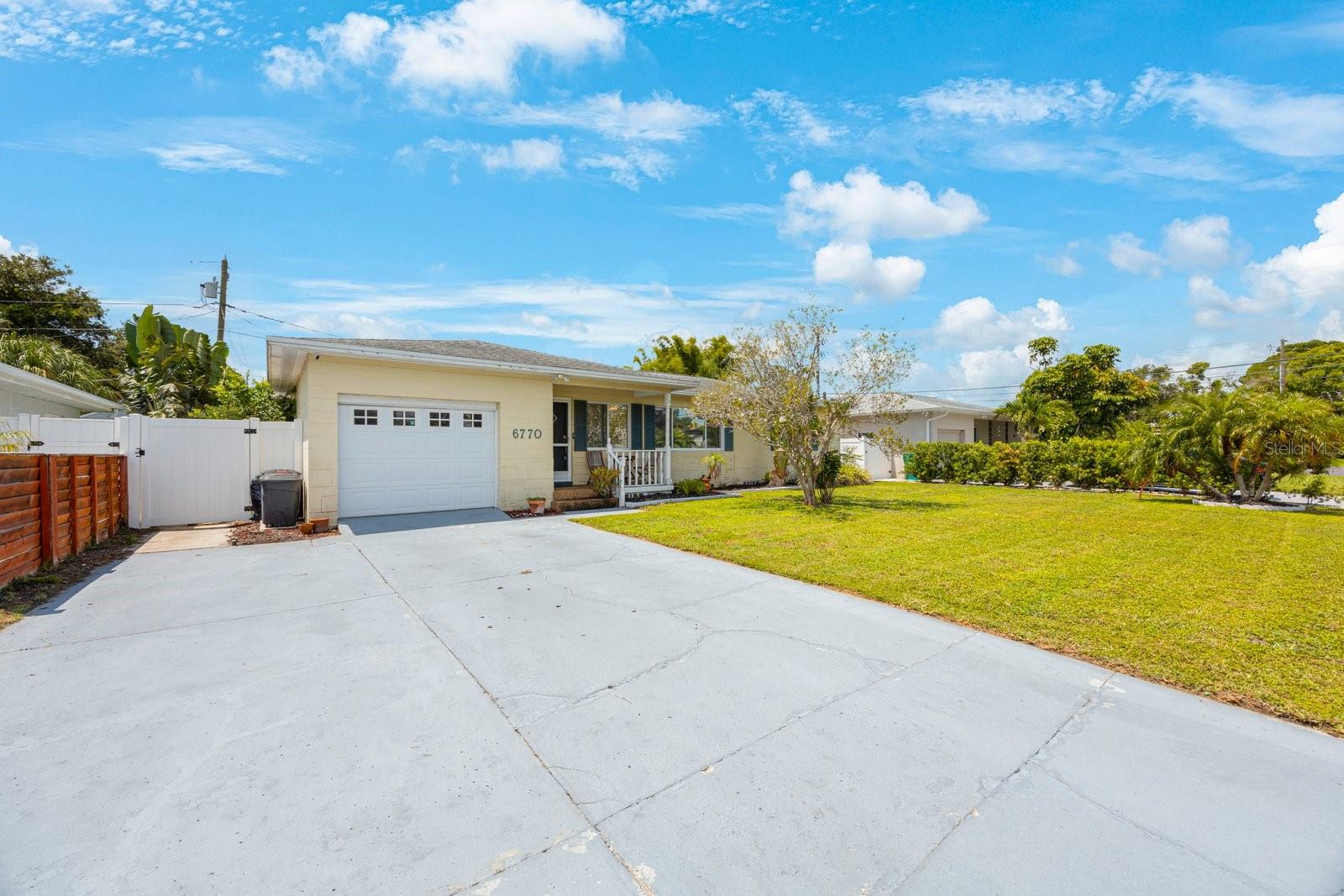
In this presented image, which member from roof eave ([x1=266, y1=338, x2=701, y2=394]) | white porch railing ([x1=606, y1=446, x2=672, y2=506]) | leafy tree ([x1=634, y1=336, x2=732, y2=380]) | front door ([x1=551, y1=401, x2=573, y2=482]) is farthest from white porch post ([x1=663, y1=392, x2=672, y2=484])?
leafy tree ([x1=634, y1=336, x2=732, y2=380])

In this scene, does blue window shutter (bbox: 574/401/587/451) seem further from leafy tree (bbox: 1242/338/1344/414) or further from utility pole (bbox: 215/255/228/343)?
leafy tree (bbox: 1242/338/1344/414)

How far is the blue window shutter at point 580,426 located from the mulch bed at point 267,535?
18.9 feet

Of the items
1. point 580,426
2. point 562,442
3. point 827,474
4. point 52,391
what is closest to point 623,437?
point 580,426

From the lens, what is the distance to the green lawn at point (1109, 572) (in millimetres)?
3787

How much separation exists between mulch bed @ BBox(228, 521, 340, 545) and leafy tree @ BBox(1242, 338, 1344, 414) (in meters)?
39.8

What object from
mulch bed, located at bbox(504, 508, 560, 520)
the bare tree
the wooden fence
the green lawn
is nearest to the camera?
the green lawn

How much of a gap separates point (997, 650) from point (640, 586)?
3284mm

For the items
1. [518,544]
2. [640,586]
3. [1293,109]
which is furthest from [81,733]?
[1293,109]

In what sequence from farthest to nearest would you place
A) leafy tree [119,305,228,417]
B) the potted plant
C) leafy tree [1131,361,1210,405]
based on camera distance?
leafy tree [1131,361,1210,405]
the potted plant
leafy tree [119,305,228,417]

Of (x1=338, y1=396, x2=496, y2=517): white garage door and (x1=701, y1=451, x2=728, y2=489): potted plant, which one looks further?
(x1=701, y1=451, x2=728, y2=489): potted plant

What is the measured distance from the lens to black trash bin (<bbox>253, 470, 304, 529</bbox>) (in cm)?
911

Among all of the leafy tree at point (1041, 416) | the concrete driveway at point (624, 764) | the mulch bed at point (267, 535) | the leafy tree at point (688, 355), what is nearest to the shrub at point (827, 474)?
the concrete driveway at point (624, 764)

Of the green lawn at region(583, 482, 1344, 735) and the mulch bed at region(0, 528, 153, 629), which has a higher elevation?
the mulch bed at region(0, 528, 153, 629)

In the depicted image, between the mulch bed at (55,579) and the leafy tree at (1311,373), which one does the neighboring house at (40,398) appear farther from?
the leafy tree at (1311,373)
